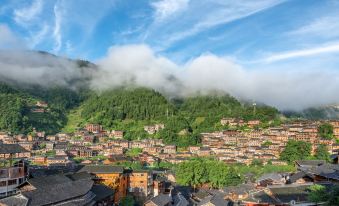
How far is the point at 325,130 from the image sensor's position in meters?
91.6

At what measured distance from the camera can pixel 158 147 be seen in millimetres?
95688

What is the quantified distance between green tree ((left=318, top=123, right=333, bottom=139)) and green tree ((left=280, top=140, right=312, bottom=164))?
16.8m

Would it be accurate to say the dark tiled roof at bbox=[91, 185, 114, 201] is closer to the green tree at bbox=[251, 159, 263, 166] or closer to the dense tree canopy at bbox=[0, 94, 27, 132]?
the green tree at bbox=[251, 159, 263, 166]

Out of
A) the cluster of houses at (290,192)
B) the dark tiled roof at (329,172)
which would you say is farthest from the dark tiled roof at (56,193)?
the dark tiled roof at (329,172)

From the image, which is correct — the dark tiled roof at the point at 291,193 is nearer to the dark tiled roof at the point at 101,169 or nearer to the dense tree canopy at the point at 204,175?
the dark tiled roof at the point at 101,169

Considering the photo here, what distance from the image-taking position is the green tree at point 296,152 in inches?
2914

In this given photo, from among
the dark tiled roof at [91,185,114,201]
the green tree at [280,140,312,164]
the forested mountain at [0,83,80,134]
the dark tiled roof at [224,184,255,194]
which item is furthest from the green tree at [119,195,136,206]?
the forested mountain at [0,83,80,134]

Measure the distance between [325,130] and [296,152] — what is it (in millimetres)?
21455

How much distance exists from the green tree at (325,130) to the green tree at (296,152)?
55.3ft

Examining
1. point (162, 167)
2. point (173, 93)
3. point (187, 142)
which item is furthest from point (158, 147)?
point (173, 93)

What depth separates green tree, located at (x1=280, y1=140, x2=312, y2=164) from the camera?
7401 centimetres

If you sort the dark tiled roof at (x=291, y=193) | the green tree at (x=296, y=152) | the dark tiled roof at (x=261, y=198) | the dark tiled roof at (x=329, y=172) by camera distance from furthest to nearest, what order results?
the green tree at (x=296, y=152), the dark tiled roof at (x=329, y=172), the dark tiled roof at (x=261, y=198), the dark tiled roof at (x=291, y=193)

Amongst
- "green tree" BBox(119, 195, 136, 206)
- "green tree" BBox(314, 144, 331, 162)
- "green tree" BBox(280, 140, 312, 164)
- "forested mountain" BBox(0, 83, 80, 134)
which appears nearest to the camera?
"green tree" BBox(119, 195, 136, 206)

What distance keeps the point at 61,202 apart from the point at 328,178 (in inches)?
914
